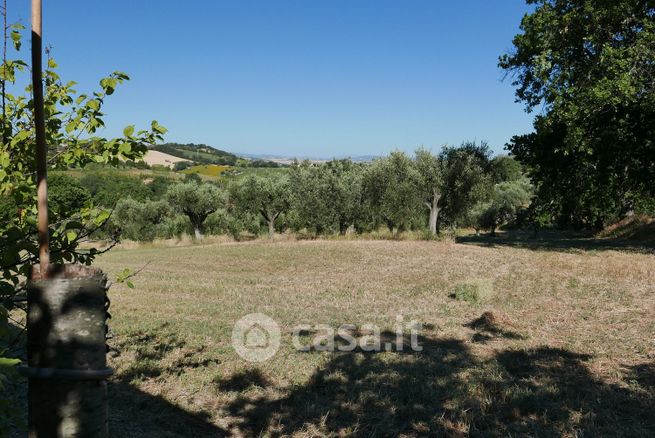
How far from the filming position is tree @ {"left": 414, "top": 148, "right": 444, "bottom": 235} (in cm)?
3469

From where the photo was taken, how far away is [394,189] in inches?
1390

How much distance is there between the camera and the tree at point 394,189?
35.1 metres


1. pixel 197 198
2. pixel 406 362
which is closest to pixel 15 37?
pixel 406 362

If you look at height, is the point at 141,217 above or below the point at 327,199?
below

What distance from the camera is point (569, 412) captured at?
5.29m

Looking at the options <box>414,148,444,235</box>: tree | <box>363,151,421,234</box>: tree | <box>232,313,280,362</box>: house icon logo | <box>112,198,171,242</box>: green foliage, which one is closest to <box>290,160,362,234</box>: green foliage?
<box>363,151,421,234</box>: tree

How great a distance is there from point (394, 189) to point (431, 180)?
9.39 ft

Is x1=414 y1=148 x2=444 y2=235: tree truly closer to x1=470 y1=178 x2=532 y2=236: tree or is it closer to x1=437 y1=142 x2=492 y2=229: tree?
x1=437 y1=142 x2=492 y2=229: tree

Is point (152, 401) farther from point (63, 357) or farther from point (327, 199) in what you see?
point (327, 199)

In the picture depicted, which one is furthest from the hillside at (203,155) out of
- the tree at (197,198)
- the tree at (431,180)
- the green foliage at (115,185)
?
the tree at (431,180)

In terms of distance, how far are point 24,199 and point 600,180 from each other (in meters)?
23.6

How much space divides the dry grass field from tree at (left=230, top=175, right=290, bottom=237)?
84.0 feet

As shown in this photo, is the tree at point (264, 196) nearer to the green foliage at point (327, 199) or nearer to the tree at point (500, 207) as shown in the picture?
the green foliage at point (327, 199)

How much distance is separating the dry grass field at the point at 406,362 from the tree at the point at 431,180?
1899 centimetres
